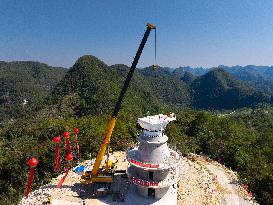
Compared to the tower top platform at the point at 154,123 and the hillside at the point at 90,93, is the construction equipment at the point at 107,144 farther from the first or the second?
the hillside at the point at 90,93

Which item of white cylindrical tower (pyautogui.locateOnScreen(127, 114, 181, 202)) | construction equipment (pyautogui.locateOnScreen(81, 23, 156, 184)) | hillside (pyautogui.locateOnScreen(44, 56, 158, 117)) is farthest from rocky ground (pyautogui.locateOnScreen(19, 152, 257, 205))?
hillside (pyautogui.locateOnScreen(44, 56, 158, 117))

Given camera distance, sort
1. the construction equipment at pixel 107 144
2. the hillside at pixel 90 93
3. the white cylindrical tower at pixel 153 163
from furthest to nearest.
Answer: the hillside at pixel 90 93 < the white cylindrical tower at pixel 153 163 < the construction equipment at pixel 107 144

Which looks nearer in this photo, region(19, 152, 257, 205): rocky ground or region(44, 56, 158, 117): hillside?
region(19, 152, 257, 205): rocky ground

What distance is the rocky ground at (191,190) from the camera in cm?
3322

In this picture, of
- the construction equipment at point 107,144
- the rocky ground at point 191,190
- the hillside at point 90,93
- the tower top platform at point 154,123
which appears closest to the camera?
the construction equipment at point 107,144

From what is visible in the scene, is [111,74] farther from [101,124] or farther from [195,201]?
[195,201]

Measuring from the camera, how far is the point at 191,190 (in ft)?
120

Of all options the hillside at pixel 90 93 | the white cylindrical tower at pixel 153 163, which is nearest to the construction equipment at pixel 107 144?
the white cylindrical tower at pixel 153 163

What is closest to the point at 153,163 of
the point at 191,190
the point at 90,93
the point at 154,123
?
the point at 154,123

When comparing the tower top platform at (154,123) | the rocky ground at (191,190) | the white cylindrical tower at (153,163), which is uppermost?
the tower top platform at (154,123)

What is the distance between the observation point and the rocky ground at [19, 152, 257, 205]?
33.2 metres

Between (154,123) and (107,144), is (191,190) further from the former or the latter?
(107,144)

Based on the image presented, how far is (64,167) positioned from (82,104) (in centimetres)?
7734

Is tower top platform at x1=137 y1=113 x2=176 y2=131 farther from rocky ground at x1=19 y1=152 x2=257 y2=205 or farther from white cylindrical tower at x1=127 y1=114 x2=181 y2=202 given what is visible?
rocky ground at x1=19 y1=152 x2=257 y2=205
